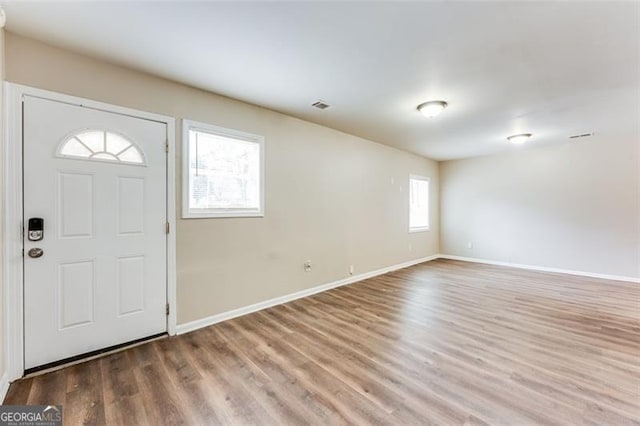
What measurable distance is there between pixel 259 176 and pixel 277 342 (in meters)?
1.97

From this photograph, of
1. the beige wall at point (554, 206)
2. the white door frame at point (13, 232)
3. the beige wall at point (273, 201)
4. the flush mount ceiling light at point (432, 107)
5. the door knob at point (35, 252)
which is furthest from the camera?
the beige wall at point (554, 206)

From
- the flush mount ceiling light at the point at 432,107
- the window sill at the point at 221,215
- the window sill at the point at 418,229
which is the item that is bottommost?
the window sill at the point at 418,229

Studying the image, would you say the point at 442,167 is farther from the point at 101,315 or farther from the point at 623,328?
the point at 101,315

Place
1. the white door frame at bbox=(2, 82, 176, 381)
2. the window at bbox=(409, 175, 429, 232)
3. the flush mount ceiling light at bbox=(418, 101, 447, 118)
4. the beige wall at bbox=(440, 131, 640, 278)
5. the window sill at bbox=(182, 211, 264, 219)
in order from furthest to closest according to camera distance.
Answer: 1. the window at bbox=(409, 175, 429, 232)
2. the beige wall at bbox=(440, 131, 640, 278)
3. the flush mount ceiling light at bbox=(418, 101, 447, 118)
4. the window sill at bbox=(182, 211, 264, 219)
5. the white door frame at bbox=(2, 82, 176, 381)

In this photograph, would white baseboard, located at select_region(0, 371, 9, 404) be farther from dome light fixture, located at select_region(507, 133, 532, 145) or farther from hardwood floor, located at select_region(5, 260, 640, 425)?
dome light fixture, located at select_region(507, 133, 532, 145)

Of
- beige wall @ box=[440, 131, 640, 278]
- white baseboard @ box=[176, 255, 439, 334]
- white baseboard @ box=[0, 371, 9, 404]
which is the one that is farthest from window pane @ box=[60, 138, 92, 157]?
beige wall @ box=[440, 131, 640, 278]

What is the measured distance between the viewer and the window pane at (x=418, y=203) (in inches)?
253

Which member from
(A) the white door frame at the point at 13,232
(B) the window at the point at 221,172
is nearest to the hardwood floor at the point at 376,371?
(A) the white door frame at the point at 13,232

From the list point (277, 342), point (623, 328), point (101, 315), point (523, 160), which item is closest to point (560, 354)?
point (623, 328)

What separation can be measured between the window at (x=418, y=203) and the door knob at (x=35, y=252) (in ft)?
19.7

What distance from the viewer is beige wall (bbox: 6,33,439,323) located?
2.35 metres

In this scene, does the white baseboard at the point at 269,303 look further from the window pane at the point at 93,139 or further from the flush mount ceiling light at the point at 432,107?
the flush mount ceiling light at the point at 432,107

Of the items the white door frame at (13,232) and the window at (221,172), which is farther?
the window at (221,172)

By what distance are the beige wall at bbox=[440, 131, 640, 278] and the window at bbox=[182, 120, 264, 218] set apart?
5571mm
